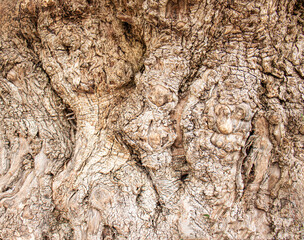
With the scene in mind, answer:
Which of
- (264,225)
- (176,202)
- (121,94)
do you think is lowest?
(264,225)

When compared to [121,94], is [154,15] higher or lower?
higher

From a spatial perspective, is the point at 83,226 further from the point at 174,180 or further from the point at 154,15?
the point at 154,15

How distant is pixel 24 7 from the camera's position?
6.22 feet

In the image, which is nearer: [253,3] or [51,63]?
[253,3]

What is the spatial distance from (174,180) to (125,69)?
1061mm

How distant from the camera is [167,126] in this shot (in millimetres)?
1591

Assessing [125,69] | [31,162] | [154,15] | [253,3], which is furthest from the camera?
[31,162]

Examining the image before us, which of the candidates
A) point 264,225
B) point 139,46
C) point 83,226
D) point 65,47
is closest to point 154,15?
point 139,46

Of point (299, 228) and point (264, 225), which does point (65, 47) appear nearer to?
point (264, 225)

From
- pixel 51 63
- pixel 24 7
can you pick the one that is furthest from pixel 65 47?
pixel 24 7

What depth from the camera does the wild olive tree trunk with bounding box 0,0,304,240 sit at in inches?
58.2

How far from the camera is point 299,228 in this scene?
1509 mm

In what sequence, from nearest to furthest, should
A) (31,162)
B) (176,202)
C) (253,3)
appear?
(253,3) < (176,202) < (31,162)

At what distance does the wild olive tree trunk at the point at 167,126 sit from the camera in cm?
148
